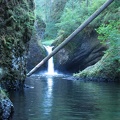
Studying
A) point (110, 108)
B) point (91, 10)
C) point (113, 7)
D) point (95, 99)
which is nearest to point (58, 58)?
point (91, 10)

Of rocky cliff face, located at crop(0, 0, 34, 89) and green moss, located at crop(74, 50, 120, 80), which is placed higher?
rocky cliff face, located at crop(0, 0, 34, 89)

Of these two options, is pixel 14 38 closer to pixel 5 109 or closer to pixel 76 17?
pixel 5 109

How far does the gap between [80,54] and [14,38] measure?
68.1 feet

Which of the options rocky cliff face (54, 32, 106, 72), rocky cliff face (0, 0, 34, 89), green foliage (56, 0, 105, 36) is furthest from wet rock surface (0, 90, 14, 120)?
green foliage (56, 0, 105, 36)

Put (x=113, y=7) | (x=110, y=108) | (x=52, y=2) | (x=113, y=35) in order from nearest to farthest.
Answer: (x=110, y=108) → (x=113, y=35) → (x=113, y=7) → (x=52, y=2)

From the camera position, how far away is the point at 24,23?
2109cm

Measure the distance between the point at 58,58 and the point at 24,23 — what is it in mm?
22332

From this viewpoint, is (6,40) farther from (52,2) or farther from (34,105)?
(52,2)

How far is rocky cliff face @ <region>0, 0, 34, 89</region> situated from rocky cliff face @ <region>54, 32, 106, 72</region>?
1782 centimetres

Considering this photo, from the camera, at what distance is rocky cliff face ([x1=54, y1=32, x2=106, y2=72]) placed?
38.8 meters

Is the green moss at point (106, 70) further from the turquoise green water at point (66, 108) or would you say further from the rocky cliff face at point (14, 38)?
the turquoise green water at point (66, 108)

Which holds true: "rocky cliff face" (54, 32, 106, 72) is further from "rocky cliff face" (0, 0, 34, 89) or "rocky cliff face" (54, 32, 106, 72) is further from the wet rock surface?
the wet rock surface

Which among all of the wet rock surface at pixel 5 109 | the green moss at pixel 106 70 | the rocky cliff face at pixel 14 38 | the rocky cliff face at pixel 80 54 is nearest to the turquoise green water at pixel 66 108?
the wet rock surface at pixel 5 109

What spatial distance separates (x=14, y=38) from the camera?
65.5ft
